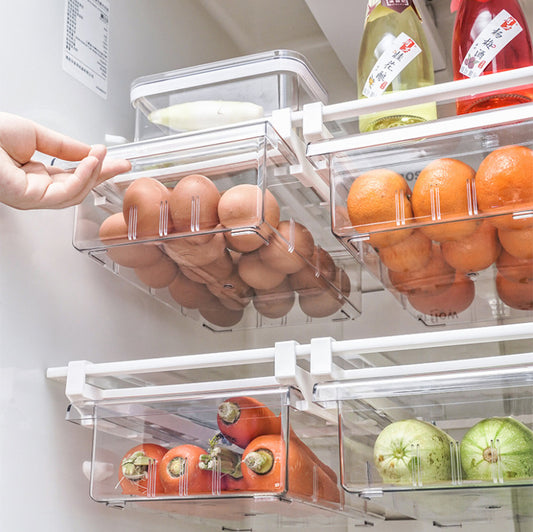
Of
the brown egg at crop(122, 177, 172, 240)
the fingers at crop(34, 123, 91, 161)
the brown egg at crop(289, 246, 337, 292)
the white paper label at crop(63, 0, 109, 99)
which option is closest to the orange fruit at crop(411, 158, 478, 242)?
the brown egg at crop(289, 246, 337, 292)

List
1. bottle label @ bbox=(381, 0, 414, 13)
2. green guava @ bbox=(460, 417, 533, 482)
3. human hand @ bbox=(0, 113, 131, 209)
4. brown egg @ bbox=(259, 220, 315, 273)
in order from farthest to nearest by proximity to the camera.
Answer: bottle label @ bbox=(381, 0, 414, 13)
brown egg @ bbox=(259, 220, 315, 273)
human hand @ bbox=(0, 113, 131, 209)
green guava @ bbox=(460, 417, 533, 482)

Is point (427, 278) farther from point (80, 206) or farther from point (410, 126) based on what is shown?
point (80, 206)

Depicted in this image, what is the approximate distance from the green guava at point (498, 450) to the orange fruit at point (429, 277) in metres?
0.21

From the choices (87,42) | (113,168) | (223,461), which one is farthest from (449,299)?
(87,42)

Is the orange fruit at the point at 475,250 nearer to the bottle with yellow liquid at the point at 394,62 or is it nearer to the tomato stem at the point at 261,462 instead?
the bottle with yellow liquid at the point at 394,62

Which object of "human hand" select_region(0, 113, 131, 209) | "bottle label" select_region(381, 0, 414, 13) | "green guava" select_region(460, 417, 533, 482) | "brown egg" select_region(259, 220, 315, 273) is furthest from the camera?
"bottle label" select_region(381, 0, 414, 13)

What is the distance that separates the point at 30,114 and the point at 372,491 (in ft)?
2.30

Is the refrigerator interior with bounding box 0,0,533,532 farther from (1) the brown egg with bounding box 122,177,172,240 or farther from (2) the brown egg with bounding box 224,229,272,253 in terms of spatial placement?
(2) the brown egg with bounding box 224,229,272,253

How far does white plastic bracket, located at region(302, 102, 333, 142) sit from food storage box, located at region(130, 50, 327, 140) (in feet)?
0.27

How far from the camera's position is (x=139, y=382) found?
3.76 feet

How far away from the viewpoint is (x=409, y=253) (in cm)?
99

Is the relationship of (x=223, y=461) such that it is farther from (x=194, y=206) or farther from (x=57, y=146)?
(x=57, y=146)

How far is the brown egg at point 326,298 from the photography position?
1.18 m

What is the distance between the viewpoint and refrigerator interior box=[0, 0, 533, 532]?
1.03 m
